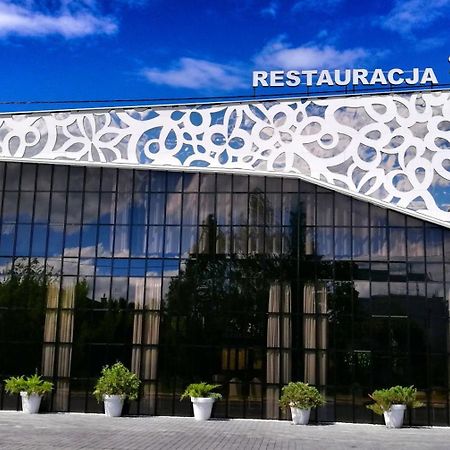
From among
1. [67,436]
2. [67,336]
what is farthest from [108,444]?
[67,336]

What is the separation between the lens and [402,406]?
1102 inches

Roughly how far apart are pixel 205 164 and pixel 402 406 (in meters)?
15.1

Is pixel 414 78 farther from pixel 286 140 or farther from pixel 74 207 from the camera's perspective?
pixel 74 207

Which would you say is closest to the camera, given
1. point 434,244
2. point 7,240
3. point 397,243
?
point 434,244

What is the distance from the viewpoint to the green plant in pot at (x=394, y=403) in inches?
1102

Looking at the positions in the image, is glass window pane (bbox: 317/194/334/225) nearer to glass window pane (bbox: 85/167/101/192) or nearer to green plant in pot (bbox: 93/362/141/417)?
glass window pane (bbox: 85/167/101/192)

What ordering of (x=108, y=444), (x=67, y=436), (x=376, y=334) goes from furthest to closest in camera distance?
1. (x=376, y=334)
2. (x=67, y=436)
3. (x=108, y=444)

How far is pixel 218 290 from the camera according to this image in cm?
3125

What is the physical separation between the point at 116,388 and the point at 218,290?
6810 mm

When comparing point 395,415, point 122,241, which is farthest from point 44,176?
point 395,415

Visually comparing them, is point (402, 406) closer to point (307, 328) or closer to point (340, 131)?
point (307, 328)

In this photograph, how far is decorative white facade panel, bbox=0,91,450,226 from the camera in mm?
31031

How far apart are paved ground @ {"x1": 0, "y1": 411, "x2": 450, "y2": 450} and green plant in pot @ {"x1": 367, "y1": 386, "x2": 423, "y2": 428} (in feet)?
1.85

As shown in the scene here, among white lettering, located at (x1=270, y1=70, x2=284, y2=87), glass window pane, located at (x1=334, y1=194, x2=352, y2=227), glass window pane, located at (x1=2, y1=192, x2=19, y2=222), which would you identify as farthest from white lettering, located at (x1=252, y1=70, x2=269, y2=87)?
glass window pane, located at (x1=2, y1=192, x2=19, y2=222)
